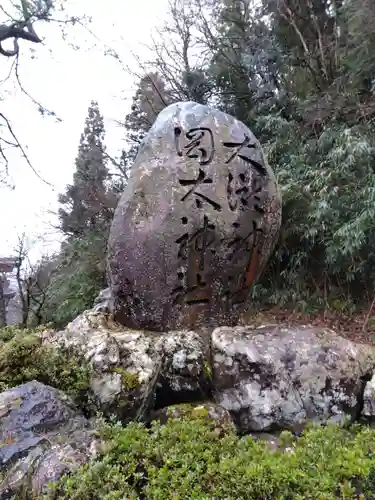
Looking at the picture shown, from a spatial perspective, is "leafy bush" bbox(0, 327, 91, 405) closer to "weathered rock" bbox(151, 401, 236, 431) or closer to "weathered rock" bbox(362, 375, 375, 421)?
"weathered rock" bbox(151, 401, 236, 431)

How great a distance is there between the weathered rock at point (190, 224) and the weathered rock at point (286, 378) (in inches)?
25.0

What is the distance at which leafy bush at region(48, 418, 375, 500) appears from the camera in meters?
1.75

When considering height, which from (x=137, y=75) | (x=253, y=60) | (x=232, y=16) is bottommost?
(x=253, y=60)

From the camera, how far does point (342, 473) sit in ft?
5.97

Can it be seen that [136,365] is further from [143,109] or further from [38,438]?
[143,109]

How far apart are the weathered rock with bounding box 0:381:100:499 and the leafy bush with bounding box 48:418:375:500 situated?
12cm

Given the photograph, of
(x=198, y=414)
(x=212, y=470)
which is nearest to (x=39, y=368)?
(x=198, y=414)

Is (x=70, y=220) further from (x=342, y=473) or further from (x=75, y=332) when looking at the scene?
(x=342, y=473)

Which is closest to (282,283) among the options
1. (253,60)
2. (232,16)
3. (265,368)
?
(265,368)

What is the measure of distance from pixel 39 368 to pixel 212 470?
149 cm

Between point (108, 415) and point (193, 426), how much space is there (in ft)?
2.05

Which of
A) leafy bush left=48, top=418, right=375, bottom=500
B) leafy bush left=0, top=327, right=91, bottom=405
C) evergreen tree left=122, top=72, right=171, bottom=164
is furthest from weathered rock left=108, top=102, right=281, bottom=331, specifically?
evergreen tree left=122, top=72, right=171, bottom=164

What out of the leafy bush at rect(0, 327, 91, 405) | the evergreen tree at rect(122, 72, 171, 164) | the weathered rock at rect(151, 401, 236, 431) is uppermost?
the evergreen tree at rect(122, 72, 171, 164)

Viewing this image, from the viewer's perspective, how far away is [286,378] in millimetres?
3113
